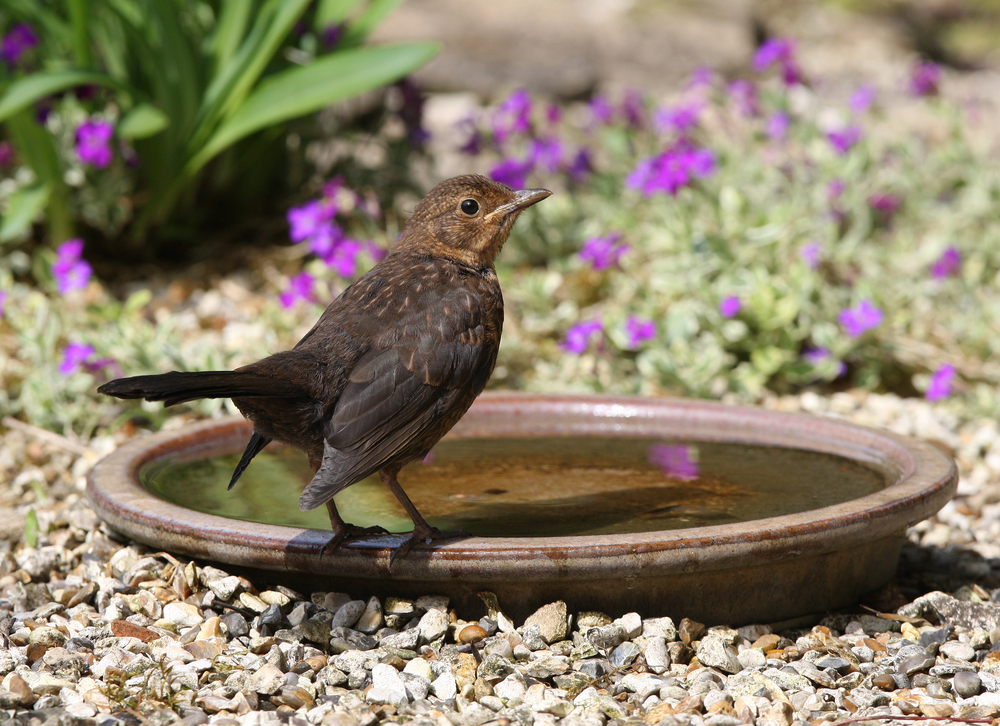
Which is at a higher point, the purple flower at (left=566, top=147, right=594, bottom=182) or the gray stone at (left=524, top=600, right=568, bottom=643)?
the purple flower at (left=566, top=147, right=594, bottom=182)

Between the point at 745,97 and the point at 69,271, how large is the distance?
383 cm

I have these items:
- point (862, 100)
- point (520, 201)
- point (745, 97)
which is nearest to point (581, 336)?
point (520, 201)

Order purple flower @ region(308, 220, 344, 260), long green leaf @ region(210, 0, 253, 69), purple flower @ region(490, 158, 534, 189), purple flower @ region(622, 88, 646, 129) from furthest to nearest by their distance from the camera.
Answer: purple flower @ region(622, 88, 646, 129) → purple flower @ region(490, 158, 534, 189) → long green leaf @ region(210, 0, 253, 69) → purple flower @ region(308, 220, 344, 260)

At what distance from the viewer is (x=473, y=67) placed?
376 inches

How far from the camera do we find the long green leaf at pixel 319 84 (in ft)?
17.2

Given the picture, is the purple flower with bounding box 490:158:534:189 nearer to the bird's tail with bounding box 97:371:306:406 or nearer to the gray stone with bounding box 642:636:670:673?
the bird's tail with bounding box 97:371:306:406

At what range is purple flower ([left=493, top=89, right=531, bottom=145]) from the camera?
20.6ft

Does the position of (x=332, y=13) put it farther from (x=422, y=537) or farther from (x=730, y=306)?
(x=422, y=537)

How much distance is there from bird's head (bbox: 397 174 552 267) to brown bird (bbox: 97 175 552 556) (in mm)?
100

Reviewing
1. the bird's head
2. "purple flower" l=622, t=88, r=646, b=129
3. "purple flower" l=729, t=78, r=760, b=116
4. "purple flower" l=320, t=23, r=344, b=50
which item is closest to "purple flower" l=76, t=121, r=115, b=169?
"purple flower" l=320, t=23, r=344, b=50

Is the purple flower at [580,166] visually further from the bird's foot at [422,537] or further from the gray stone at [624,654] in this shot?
the gray stone at [624,654]

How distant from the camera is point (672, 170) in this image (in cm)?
547

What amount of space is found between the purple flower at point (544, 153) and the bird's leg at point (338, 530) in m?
3.46

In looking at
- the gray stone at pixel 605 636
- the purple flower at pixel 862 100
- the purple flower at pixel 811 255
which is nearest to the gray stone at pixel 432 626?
the gray stone at pixel 605 636
